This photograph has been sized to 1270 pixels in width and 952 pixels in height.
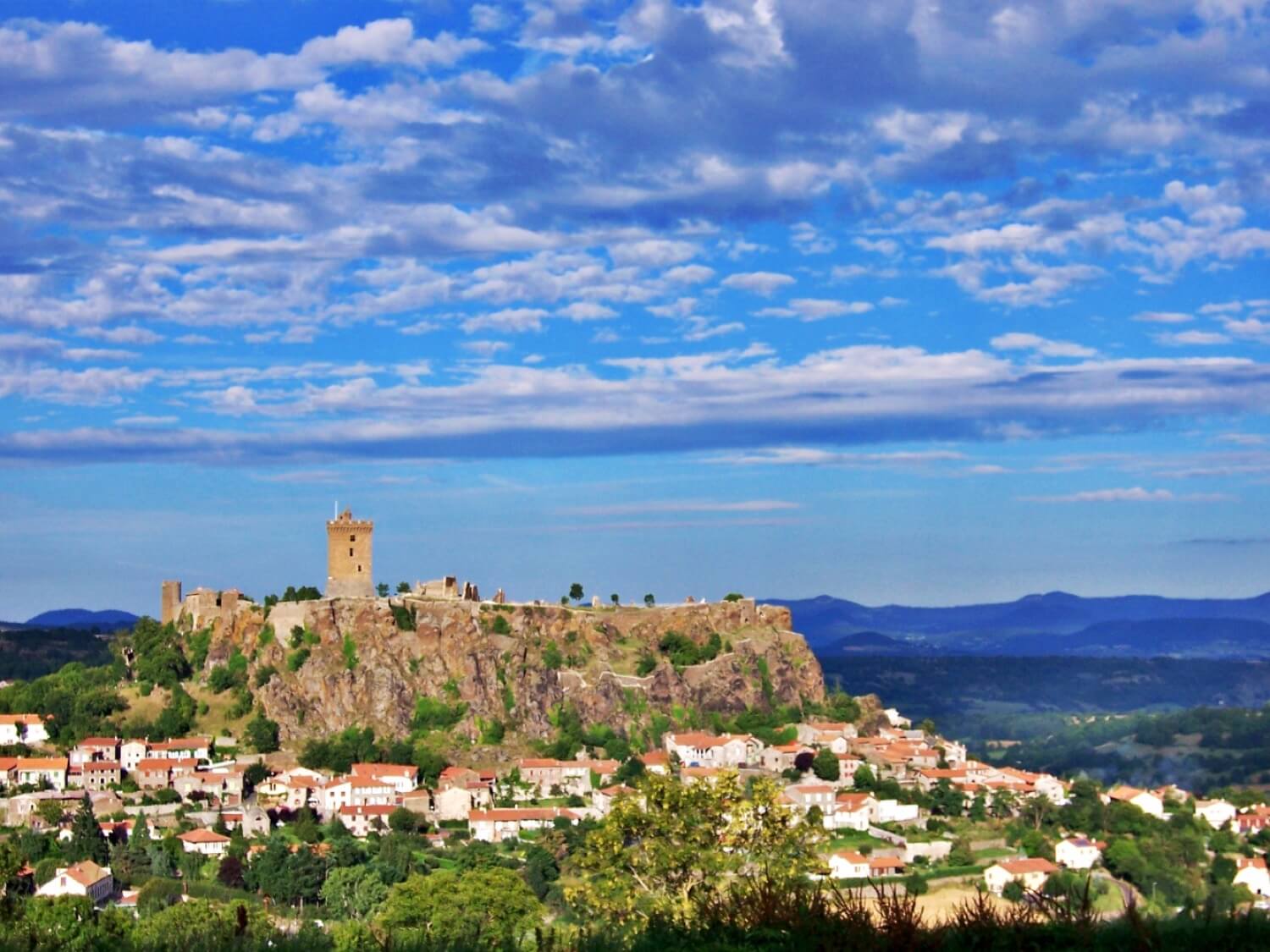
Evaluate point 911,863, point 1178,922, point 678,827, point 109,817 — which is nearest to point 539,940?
point 1178,922

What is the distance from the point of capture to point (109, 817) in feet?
168

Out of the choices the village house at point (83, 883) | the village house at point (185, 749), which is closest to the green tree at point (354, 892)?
the village house at point (83, 883)

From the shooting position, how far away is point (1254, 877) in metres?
47.1

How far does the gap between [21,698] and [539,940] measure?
5791 centimetres

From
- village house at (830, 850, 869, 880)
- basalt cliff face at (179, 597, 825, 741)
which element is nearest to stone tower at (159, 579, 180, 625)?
basalt cliff face at (179, 597, 825, 741)

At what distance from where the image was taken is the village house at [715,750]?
2394 inches

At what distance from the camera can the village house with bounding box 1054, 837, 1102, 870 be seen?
4931cm

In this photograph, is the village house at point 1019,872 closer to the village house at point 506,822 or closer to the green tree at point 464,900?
the village house at point 506,822

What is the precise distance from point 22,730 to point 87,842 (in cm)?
1609

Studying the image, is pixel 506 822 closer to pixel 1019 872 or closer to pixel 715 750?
pixel 715 750

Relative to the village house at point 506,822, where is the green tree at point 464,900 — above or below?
above

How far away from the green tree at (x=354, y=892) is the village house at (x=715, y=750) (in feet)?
62.9

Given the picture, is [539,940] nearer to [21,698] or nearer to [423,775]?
[423,775]

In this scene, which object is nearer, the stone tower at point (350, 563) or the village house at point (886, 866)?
the village house at point (886, 866)
